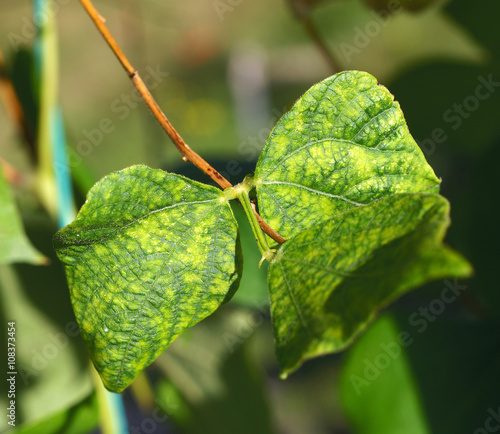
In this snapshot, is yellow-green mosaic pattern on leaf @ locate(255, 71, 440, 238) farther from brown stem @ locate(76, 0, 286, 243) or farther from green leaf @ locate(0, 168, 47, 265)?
green leaf @ locate(0, 168, 47, 265)

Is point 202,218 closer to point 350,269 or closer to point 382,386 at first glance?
point 350,269

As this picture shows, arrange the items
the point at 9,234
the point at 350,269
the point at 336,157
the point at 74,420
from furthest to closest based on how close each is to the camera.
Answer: the point at 74,420
the point at 9,234
the point at 336,157
the point at 350,269

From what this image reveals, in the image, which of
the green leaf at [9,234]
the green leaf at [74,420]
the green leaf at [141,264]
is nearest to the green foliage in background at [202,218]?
the green leaf at [141,264]

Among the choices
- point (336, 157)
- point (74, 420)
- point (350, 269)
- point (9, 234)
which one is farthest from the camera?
point (74, 420)

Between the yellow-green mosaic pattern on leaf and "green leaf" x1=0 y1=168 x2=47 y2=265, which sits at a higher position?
"green leaf" x1=0 y1=168 x2=47 y2=265

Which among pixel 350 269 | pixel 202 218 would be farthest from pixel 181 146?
pixel 350 269

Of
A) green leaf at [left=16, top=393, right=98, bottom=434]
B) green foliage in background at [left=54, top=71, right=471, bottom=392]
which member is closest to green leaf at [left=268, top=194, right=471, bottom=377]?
green foliage in background at [left=54, top=71, right=471, bottom=392]
